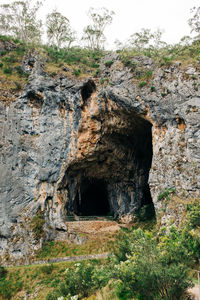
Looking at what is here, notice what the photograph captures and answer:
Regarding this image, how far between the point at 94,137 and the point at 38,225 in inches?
362

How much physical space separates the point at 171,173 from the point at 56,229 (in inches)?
398

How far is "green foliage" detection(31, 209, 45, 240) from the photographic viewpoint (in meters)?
18.7

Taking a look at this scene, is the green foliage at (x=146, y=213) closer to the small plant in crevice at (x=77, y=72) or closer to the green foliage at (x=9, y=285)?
the green foliage at (x=9, y=285)

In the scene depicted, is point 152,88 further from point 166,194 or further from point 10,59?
point 10,59

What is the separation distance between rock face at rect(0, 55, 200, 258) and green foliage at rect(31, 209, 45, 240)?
57 centimetres

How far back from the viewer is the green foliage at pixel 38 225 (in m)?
18.7

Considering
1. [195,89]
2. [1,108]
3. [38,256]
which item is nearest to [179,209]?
[195,89]

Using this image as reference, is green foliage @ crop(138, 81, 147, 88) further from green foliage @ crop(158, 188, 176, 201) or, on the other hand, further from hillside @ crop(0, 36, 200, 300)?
green foliage @ crop(158, 188, 176, 201)

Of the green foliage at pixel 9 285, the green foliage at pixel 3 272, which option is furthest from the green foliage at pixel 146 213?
the green foliage at pixel 3 272

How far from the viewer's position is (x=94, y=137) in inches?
925

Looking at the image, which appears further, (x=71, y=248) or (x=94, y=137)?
(x=94, y=137)

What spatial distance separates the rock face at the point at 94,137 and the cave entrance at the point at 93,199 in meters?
1.15

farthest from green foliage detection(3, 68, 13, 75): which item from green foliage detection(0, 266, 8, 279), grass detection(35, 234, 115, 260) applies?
green foliage detection(0, 266, 8, 279)

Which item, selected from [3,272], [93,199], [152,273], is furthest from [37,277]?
[93,199]
